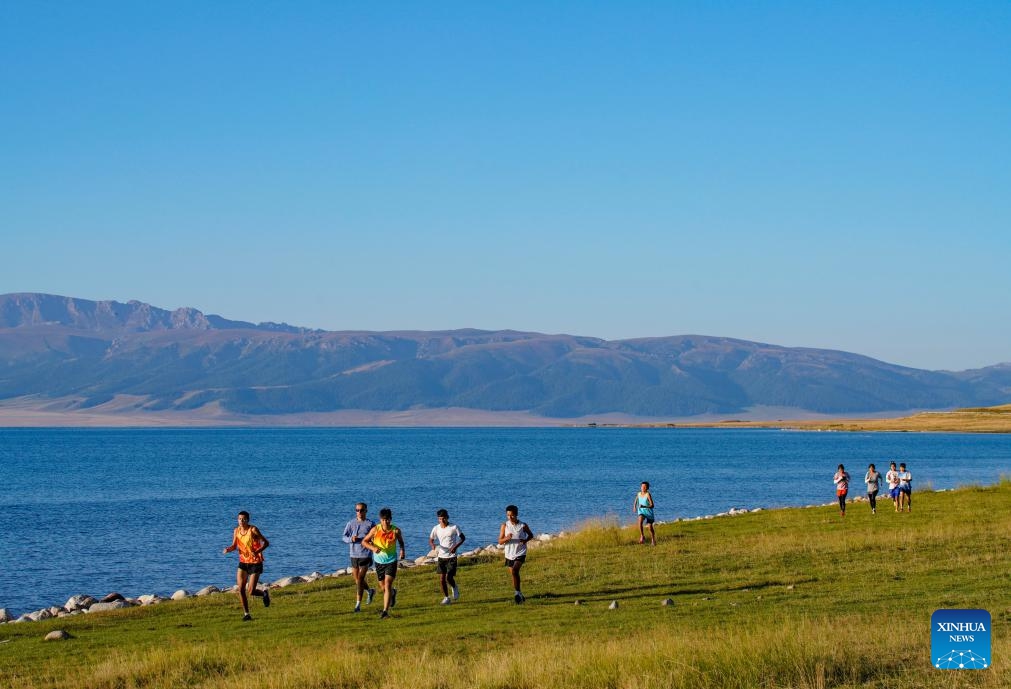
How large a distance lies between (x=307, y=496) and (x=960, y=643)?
215 ft

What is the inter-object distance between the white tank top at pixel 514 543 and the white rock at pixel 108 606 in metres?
10.4

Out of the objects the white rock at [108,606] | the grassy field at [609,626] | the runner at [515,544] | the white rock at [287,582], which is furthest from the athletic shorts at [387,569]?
the white rock at [108,606]

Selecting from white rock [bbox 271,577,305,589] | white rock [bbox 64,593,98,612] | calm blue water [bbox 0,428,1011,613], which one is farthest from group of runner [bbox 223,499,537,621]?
calm blue water [bbox 0,428,1011,613]

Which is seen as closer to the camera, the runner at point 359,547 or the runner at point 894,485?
the runner at point 359,547

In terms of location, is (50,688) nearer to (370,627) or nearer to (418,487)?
(370,627)

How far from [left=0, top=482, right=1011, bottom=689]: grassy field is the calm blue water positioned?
39.3 ft

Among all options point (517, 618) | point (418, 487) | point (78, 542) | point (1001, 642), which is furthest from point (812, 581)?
point (418, 487)

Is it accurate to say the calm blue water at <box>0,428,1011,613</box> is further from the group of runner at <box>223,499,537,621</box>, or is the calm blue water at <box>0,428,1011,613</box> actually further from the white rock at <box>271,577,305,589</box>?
the group of runner at <box>223,499,537,621</box>

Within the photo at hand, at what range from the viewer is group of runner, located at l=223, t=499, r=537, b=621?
20656mm

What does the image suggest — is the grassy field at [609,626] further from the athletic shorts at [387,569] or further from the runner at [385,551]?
the athletic shorts at [387,569]

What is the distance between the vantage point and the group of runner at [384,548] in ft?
67.8

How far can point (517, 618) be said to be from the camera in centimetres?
1956

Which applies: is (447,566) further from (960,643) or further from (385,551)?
(960,643)

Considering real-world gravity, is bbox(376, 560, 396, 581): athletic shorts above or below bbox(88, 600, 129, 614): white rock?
above
